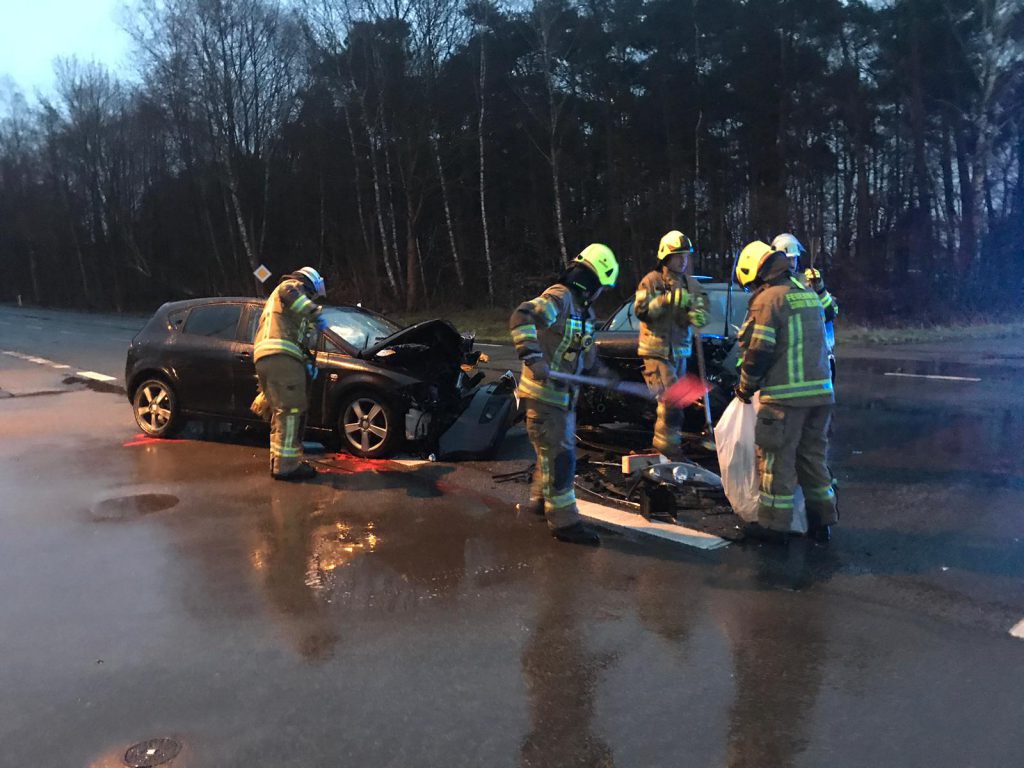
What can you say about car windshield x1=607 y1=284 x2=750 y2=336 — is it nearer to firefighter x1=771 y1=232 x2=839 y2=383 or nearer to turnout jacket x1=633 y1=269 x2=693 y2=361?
firefighter x1=771 y1=232 x2=839 y2=383

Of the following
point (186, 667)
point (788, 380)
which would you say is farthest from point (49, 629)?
point (788, 380)

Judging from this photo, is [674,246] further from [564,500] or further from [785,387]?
[564,500]

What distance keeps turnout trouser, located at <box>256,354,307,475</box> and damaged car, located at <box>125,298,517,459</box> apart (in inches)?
28.3

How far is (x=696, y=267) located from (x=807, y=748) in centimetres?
2896

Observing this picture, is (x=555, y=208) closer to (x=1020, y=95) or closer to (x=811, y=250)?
(x=811, y=250)

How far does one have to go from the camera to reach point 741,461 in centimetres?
516

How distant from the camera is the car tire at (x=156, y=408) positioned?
27.6 feet

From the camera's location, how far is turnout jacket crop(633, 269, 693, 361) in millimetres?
6535

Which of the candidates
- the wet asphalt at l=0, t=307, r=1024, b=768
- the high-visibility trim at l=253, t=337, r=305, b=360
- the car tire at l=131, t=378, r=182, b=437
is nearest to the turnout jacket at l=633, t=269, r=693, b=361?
the wet asphalt at l=0, t=307, r=1024, b=768

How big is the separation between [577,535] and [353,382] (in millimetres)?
3113

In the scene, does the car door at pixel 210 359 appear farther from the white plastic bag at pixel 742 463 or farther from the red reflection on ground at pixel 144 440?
the white plastic bag at pixel 742 463

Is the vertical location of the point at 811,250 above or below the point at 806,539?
above

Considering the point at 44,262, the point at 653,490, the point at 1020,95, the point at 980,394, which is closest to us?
the point at 653,490

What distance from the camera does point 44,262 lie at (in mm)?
61344
